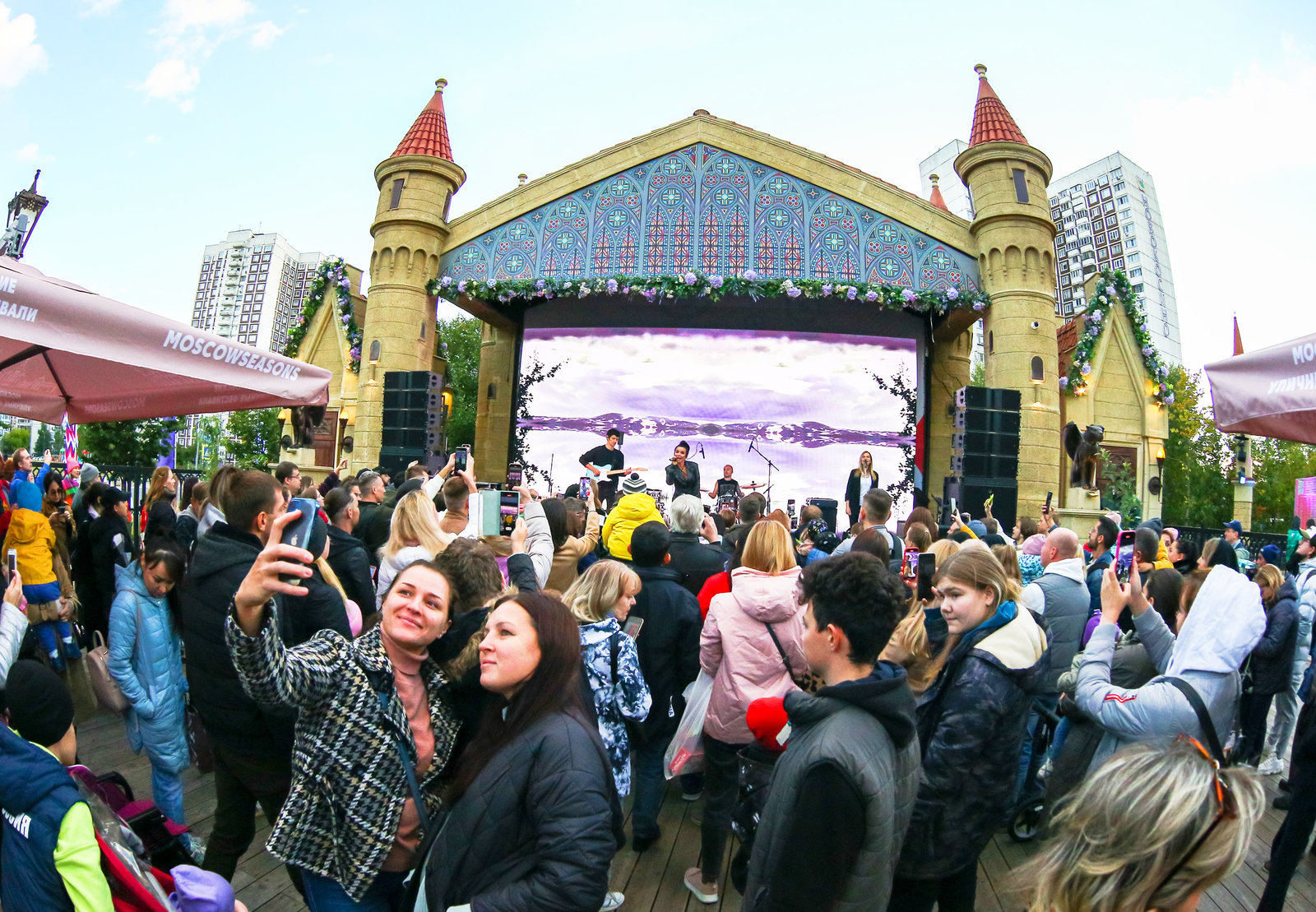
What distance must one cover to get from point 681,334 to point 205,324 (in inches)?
4883

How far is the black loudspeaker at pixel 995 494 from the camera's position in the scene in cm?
1396

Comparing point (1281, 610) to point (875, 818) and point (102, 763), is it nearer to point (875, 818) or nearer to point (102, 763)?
point (875, 818)

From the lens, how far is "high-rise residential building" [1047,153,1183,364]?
73.9 m

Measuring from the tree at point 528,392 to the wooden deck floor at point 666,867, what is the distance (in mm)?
12330

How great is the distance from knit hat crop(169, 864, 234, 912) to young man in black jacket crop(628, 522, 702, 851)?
2226 mm

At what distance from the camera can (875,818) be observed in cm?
184

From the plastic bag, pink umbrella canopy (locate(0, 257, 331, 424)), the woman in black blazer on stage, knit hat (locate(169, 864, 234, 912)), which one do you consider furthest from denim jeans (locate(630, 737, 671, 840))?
the woman in black blazer on stage

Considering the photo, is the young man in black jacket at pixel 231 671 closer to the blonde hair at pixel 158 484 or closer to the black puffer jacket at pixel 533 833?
the black puffer jacket at pixel 533 833

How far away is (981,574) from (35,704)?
9.49 feet

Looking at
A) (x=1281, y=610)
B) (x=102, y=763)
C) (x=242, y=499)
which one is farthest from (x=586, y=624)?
(x=1281, y=610)


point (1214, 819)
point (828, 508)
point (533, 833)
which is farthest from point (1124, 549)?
point (828, 508)

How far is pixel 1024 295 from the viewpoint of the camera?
50.9 ft

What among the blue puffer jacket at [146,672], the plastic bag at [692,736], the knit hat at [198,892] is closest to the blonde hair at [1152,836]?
the knit hat at [198,892]

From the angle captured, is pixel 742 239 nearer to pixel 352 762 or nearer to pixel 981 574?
pixel 981 574
